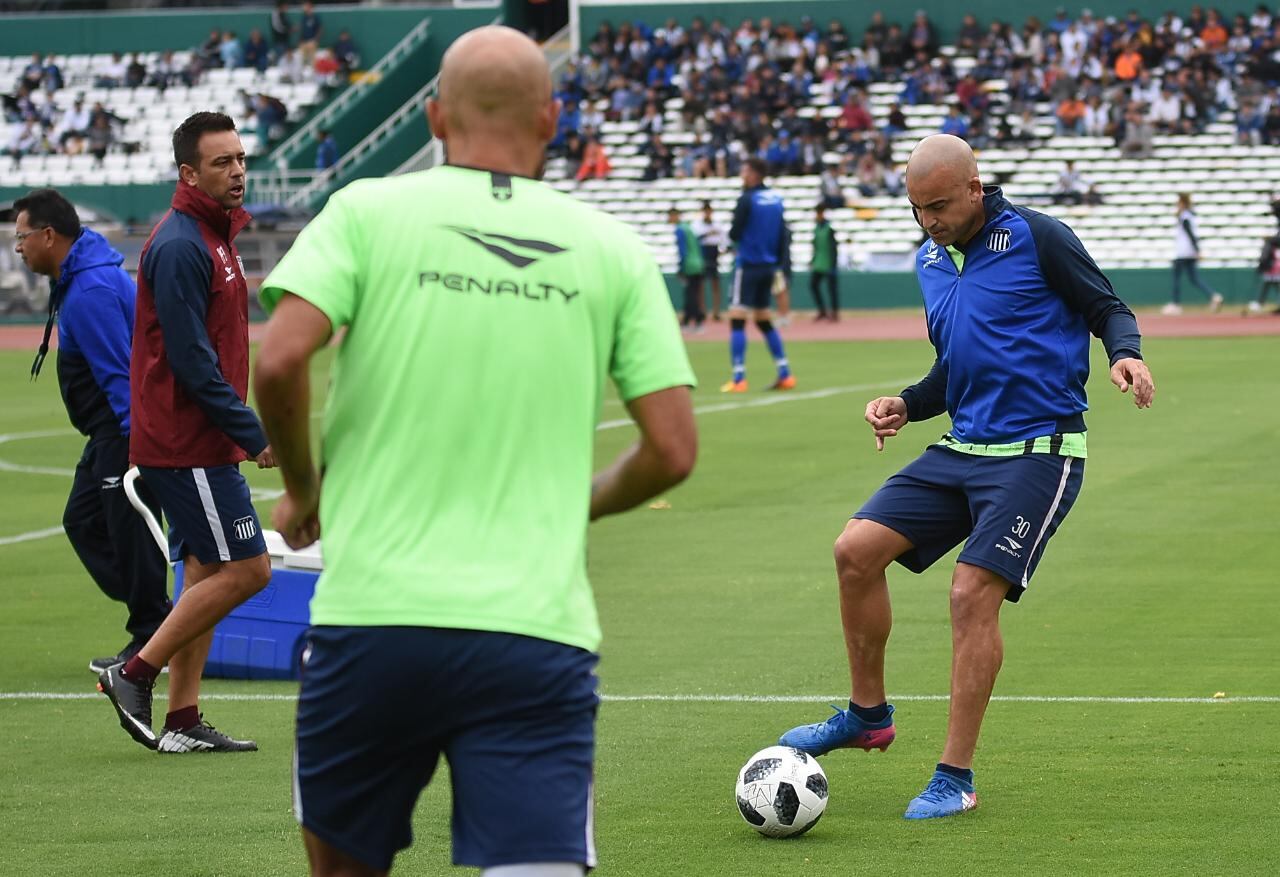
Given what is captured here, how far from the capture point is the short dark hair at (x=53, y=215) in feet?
27.1

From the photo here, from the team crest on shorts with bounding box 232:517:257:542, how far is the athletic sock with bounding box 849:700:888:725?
86.8 inches

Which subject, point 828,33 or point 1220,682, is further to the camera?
point 828,33

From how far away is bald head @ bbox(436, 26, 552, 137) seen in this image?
11.2ft

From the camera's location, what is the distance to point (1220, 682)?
321 inches

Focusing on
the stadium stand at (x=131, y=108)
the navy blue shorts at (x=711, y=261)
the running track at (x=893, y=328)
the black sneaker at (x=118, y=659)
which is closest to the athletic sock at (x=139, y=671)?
the black sneaker at (x=118, y=659)

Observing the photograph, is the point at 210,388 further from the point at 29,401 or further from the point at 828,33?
the point at 828,33

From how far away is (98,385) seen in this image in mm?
8250

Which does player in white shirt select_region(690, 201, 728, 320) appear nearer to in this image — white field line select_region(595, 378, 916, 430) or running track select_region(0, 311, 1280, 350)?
running track select_region(0, 311, 1280, 350)

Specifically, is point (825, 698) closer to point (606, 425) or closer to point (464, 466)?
point (464, 466)

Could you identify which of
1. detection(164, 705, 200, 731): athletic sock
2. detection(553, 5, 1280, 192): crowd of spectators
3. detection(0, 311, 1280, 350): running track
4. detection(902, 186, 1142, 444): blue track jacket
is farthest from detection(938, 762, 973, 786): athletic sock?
detection(553, 5, 1280, 192): crowd of spectators

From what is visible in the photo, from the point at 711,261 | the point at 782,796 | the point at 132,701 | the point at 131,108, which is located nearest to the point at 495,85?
the point at 782,796

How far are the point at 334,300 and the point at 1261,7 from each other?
46.7m

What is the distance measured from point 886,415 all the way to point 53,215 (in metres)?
3.74

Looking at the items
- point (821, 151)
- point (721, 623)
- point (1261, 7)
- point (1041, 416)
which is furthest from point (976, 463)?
point (1261, 7)
